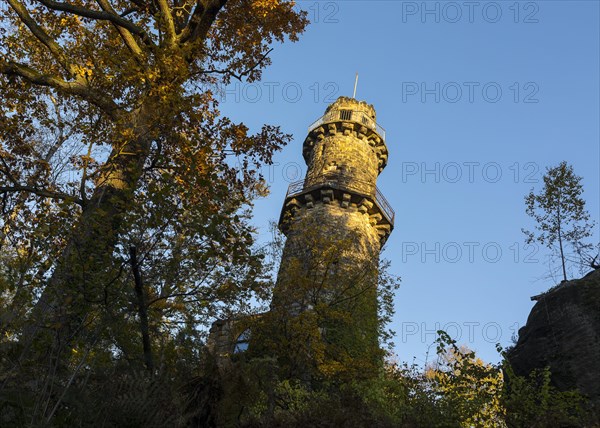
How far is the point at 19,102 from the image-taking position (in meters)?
12.2

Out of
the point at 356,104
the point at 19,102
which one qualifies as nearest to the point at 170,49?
the point at 19,102

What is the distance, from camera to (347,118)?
94.1 ft

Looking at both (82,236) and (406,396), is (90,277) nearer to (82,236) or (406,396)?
(82,236)

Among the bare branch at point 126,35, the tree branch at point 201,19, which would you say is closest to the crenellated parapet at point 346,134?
the tree branch at point 201,19

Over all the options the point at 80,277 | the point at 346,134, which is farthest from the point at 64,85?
the point at 346,134

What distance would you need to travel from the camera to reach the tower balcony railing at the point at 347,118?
93.8 feet

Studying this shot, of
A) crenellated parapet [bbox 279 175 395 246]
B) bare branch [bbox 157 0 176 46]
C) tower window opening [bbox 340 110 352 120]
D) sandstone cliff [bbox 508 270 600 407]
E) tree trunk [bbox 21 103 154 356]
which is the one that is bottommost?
tree trunk [bbox 21 103 154 356]

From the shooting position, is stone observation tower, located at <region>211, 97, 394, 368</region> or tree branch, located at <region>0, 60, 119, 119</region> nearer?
tree branch, located at <region>0, 60, 119, 119</region>

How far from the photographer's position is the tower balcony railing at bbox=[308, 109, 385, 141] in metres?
28.6

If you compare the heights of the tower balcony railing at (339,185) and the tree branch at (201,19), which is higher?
the tower balcony railing at (339,185)

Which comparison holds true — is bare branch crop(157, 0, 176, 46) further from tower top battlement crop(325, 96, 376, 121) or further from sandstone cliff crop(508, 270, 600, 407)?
tower top battlement crop(325, 96, 376, 121)

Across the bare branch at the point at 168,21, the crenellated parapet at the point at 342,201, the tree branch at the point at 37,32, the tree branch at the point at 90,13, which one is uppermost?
the crenellated parapet at the point at 342,201

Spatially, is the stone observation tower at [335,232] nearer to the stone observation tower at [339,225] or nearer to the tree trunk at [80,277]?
the stone observation tower at [339,225]

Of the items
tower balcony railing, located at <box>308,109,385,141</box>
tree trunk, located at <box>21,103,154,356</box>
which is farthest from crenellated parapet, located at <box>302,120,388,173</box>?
tree trunk, located at <box>21,103,154,356</box>
